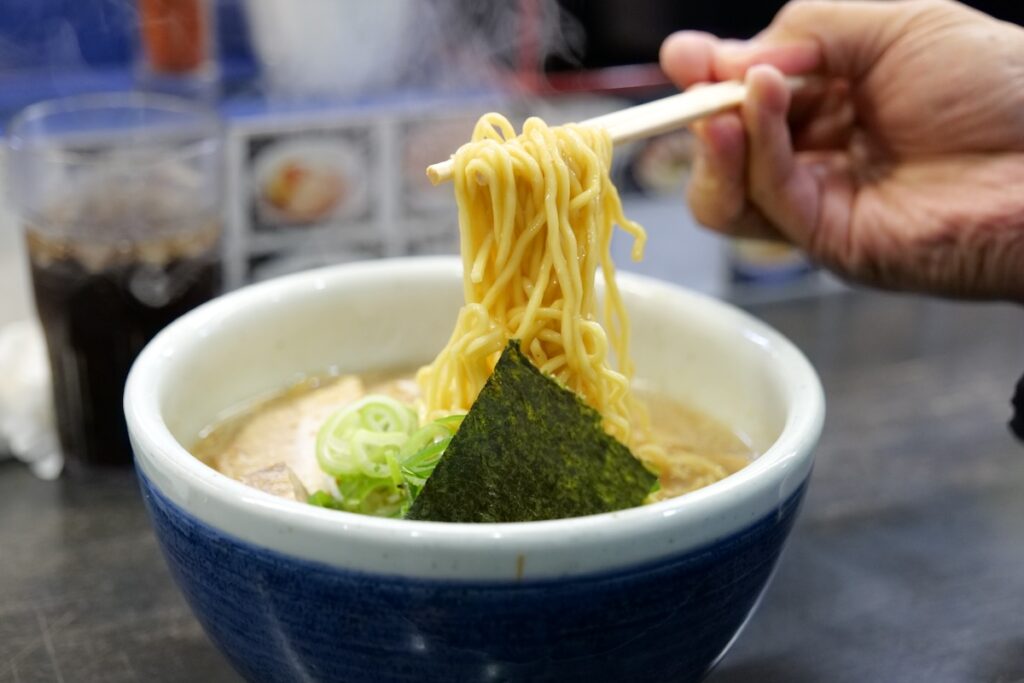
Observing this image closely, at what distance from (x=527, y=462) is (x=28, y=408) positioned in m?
1.02

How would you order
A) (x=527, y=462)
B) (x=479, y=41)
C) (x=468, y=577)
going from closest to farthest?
(x=468, y=577), (x=527, y=462), (x=479, y=41)

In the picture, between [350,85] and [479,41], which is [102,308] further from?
[479,41]

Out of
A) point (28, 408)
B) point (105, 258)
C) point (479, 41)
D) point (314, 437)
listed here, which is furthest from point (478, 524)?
point (479, 41)

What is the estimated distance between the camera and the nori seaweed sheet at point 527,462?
3.10 ft

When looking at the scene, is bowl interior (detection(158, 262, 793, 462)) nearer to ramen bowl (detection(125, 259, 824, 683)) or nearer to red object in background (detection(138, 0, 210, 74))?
ramen bowl (detection(125, 259, 824, 683))

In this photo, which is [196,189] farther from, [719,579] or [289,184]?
[719,579]

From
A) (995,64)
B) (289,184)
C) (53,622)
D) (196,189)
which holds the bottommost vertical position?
(53,622)

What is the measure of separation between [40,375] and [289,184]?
59cm

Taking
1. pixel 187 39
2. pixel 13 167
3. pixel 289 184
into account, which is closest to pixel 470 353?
pixel 13 167

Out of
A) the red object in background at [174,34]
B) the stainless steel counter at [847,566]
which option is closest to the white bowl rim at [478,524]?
the stainless steel counter at [847,566]

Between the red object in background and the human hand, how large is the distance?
97cm

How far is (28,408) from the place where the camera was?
1.67 metres

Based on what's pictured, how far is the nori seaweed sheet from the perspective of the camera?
945 millimetres

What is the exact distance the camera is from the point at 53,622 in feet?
4.22
